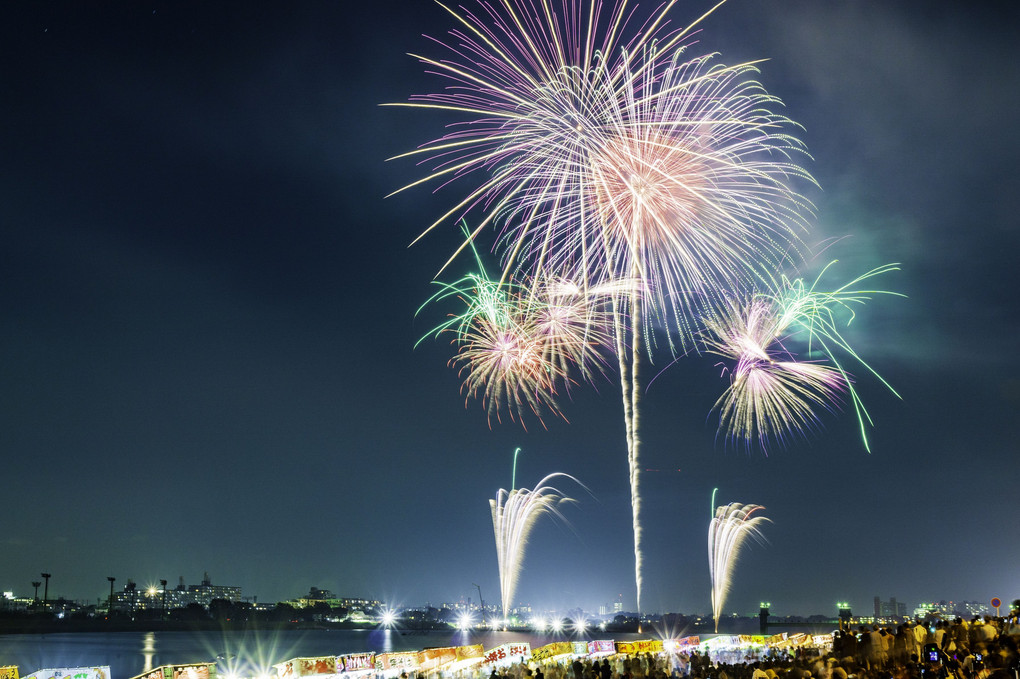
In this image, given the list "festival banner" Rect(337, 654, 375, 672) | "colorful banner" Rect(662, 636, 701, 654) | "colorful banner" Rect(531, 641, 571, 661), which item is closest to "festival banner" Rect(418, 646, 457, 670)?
"festival banner" Rect(337, 654, 375, 672)

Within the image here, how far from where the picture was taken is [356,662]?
1861 cm

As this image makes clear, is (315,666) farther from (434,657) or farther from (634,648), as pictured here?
(634,648)

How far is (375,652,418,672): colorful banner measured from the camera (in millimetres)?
19406

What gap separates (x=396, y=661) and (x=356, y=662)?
147 centimetres

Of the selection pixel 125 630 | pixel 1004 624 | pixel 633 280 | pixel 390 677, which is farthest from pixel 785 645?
pixel 125 630

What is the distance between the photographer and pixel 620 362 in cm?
2709

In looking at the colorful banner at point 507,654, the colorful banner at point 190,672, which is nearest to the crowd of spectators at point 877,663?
the colorful banner at point 507,654

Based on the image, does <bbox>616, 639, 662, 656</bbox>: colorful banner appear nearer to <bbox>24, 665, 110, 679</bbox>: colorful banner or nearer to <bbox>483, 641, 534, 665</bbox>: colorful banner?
<bbox>483, 641, 534, 665</bbox>: colorful banner

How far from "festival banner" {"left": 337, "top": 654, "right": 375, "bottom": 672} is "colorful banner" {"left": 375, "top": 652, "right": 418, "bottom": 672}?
229 mm

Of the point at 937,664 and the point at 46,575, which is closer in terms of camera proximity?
the point at 937,664

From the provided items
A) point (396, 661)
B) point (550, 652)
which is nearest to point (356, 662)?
point (396, 661)

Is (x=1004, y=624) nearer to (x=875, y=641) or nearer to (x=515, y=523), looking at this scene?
(x=875, y=641)

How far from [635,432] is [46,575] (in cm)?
17866

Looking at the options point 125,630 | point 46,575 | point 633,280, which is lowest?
point 125,630
